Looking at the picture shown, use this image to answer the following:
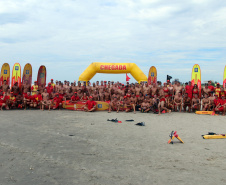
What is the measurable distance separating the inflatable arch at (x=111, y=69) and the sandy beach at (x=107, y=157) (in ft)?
33.3

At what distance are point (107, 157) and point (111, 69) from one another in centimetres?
1285

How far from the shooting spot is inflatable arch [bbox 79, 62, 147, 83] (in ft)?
54.3

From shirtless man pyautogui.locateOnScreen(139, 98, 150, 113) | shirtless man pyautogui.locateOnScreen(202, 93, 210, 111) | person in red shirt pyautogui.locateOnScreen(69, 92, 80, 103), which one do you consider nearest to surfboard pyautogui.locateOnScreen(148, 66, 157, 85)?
shirtless man pyautogui.locateOnScreen(139, 98, 150, 113)

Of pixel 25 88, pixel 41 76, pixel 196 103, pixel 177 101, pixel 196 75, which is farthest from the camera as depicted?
Result: pixel 41 76

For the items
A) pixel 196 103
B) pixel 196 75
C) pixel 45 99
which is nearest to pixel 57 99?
pixel 45 99

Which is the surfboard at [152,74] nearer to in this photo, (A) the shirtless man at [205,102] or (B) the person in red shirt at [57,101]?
(A) the shirtless man at [205,102]

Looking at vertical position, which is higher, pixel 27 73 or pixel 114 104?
pixel 27 73

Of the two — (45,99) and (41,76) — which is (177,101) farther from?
(41,76)

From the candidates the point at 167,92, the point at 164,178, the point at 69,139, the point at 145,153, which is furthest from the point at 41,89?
the point at 164,178

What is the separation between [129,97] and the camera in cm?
1197

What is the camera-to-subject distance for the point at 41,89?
13266 millimetres

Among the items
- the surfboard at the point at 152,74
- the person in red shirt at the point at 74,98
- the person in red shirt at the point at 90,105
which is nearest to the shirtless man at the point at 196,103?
the surfboard at the point at 152,74

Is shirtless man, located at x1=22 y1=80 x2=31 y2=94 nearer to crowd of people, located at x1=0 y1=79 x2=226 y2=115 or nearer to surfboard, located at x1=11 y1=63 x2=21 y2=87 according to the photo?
crowd of people, located at x1=0 y1=79 x2=226 y2=115

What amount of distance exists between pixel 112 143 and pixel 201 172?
226 cm
